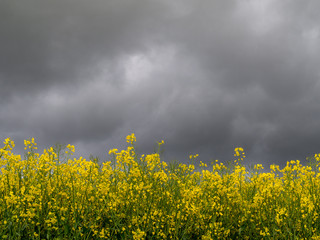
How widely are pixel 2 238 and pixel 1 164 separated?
5.39 ft

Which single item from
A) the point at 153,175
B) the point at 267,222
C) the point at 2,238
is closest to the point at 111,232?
the point at 153,175

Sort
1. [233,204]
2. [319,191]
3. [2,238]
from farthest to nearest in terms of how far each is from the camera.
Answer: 1. [319,191]
2. [233,204]
3. [2,238]

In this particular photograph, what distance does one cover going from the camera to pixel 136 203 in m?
5.50

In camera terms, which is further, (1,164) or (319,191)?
(319,191)

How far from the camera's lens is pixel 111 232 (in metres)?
5.52

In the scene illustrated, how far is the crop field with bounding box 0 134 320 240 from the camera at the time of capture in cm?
522

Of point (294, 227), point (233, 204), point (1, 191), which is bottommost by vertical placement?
point (294, 227)

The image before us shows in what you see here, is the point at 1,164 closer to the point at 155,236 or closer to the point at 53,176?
the point at 53,176

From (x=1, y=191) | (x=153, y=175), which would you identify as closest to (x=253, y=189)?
(x=153, y=175)

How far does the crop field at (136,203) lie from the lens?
17.1 ft

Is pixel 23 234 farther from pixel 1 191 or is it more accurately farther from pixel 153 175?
pixel 153 175

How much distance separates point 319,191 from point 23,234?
19.1ft

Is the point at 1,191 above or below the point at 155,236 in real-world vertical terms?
above

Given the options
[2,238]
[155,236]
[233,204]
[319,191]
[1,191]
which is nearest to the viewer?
[2,238]
